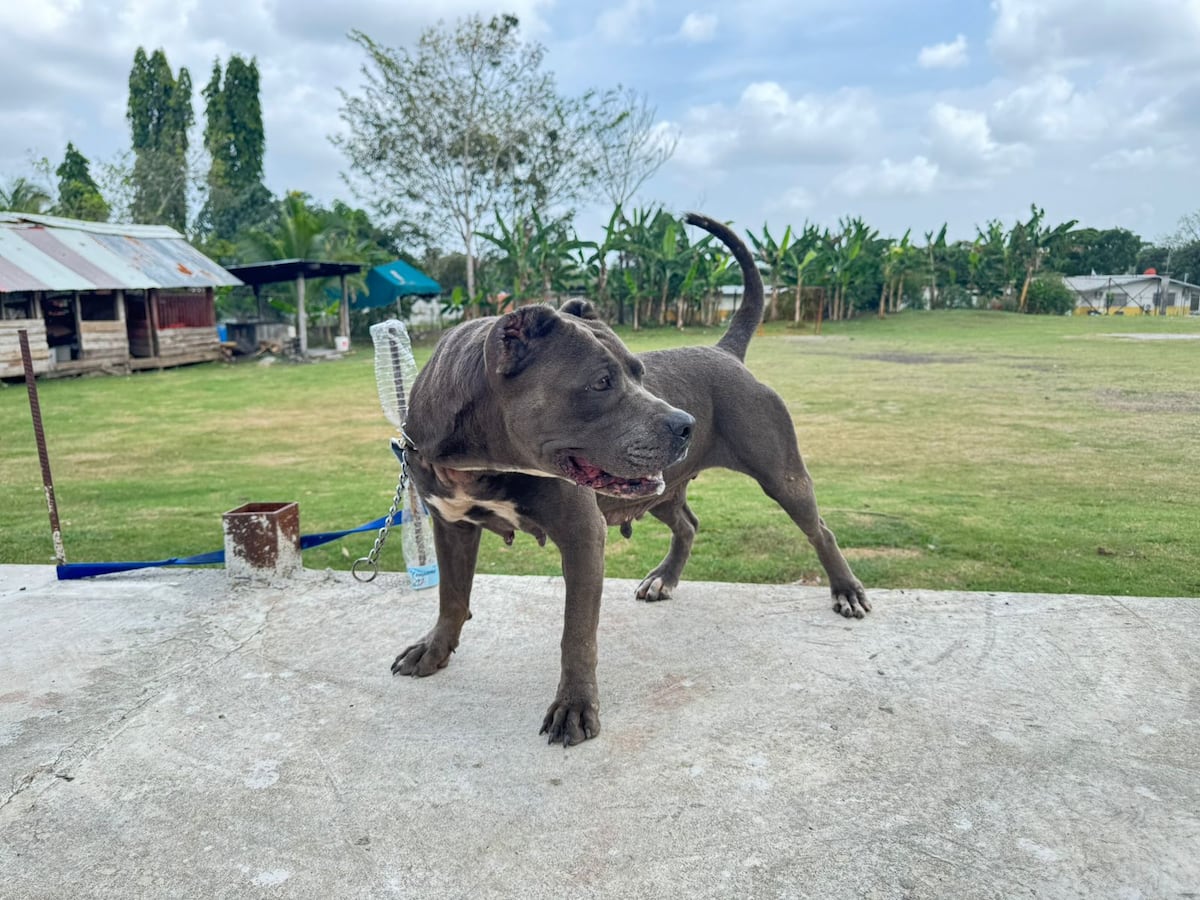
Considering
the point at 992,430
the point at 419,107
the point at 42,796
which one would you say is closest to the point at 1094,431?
the point at 992,430

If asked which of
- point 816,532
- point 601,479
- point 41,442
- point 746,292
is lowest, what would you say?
point 816,532

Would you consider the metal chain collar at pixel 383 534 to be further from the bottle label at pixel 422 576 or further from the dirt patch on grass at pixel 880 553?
the dirt patch on grass at pixel 880 553

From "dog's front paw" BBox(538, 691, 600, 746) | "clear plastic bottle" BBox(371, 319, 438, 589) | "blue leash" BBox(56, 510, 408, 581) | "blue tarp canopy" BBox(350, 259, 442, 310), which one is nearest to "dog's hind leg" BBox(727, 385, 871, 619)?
"dog's front paw" BBox(538, 691, 600, 746)

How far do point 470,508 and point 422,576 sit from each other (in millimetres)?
1425

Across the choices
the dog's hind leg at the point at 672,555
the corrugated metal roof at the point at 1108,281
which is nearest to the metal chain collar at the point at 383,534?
the dog's hind leg at the point at 672,555

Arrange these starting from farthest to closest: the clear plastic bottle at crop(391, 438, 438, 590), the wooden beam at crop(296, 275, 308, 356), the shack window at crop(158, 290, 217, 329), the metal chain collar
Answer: the wooden beam at crop(296, 275, 308, 356) → the shack window at crop(158, 290, 217, 329) → the clear plastic bottle at crop(391, 438, 438, 590) → the metal chain collar

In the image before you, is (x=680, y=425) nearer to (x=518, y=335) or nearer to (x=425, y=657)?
(x=518, y=335)

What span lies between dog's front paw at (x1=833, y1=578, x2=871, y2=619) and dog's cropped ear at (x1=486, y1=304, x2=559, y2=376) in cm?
206

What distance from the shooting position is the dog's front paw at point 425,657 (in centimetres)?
339

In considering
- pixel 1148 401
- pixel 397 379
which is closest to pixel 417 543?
pixel 397 379

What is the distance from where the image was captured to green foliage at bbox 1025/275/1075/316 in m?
37.4

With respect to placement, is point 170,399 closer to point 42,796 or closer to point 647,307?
point 42,796

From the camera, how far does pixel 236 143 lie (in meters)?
44.7

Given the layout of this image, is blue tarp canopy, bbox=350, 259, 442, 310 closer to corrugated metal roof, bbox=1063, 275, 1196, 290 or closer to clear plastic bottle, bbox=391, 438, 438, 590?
clear plastic bottle, bbox=391, 438, 438, 590
